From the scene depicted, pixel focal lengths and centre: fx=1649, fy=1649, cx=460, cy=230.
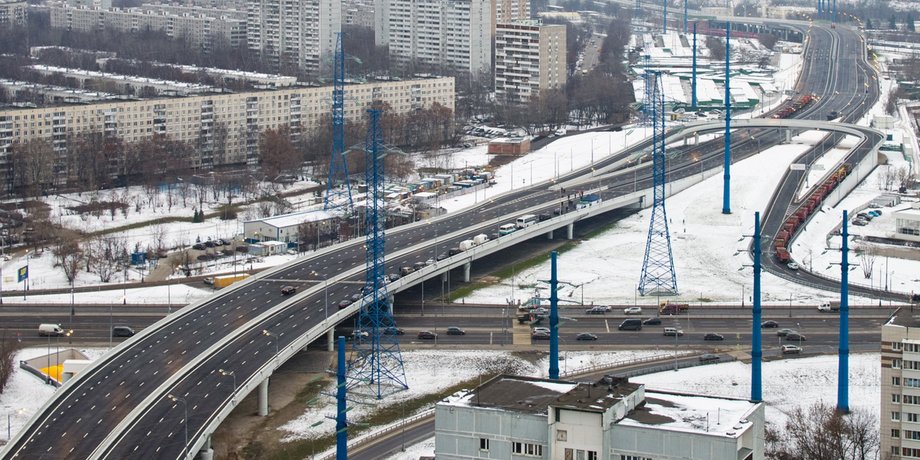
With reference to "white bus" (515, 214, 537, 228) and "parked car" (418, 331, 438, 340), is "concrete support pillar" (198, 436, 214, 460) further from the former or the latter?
"white bus" (515, 214, 537, 228)

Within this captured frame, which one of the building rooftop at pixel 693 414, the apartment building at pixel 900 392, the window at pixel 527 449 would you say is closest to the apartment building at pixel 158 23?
the apartment building at pixel 900 392

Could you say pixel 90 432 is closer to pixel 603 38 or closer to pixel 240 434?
pixel 240 434

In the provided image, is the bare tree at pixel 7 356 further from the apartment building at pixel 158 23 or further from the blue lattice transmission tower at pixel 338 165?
the apartment building at pixel 158 23

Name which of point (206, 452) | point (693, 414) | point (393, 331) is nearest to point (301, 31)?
point (393, 331)

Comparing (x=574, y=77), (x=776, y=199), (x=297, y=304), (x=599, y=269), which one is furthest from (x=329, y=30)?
(x=297, y=304)

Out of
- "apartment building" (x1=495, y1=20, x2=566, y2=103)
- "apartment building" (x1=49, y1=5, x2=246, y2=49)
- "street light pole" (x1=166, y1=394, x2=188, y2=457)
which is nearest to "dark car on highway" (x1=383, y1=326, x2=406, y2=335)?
"street light pole" (x1=166, y1=394, x2=188, y2=457)

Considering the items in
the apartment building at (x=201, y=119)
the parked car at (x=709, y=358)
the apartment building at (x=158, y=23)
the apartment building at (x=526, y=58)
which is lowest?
the parked car at (x=709, y=358)
